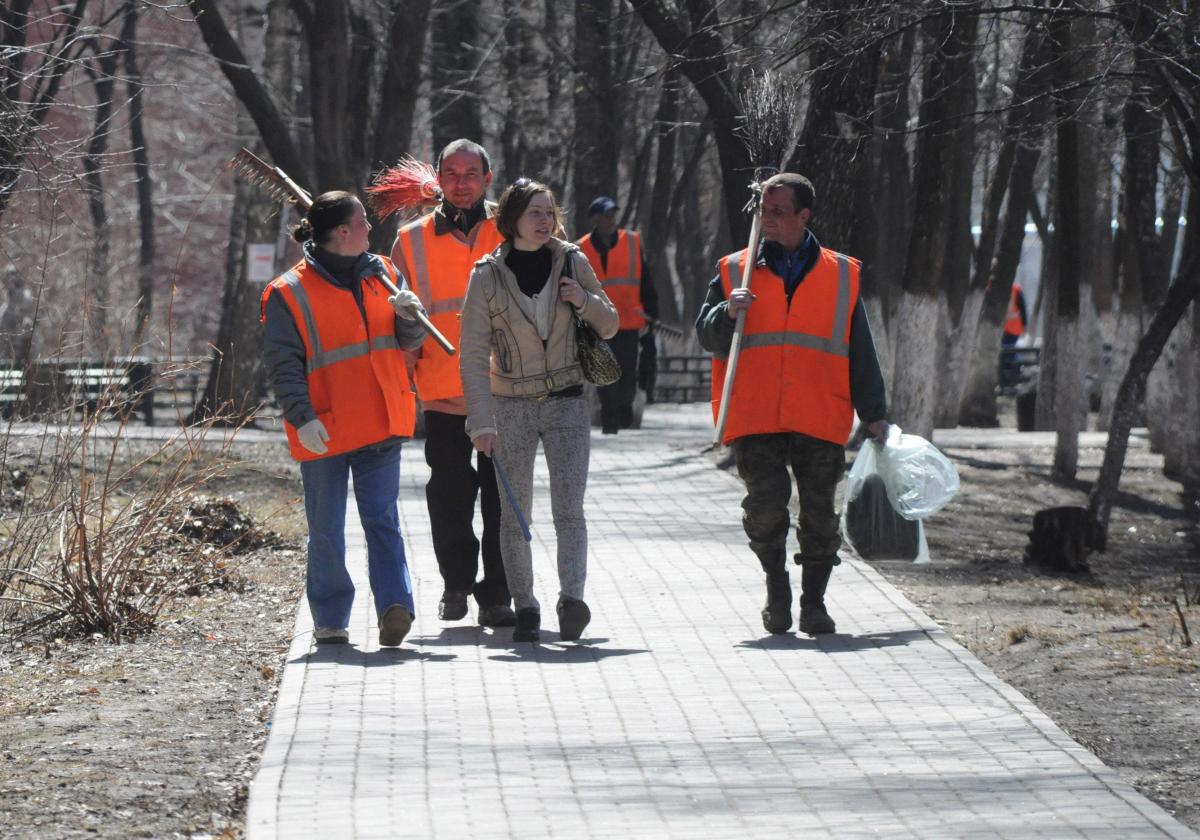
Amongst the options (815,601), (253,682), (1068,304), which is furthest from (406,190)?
(1068,304)

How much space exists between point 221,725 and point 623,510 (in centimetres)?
673

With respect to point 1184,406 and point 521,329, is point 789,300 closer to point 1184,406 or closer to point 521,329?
point 521,329

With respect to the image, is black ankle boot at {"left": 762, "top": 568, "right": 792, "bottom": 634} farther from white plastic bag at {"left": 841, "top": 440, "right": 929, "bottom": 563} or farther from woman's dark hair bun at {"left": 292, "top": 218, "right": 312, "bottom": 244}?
woman's dark hair bun at {"left": 292, "top": 218, "right": 312, "bottom": 244}

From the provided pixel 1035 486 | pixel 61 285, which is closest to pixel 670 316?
pixel 61 285

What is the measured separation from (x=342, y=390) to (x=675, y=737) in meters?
2.15

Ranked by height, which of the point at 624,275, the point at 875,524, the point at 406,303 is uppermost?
the point at 624,275

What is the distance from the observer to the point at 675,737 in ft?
21.3

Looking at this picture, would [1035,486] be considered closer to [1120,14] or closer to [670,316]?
[1120,14]

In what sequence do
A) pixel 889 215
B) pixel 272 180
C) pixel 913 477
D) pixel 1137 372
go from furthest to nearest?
pixel 889 215, pixel 1137 372, pixel 913 477, pixel 272 180

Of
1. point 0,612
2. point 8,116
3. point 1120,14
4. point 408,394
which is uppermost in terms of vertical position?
point 1120,14

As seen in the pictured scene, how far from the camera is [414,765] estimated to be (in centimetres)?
603

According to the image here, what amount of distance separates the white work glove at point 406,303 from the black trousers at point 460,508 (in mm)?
635

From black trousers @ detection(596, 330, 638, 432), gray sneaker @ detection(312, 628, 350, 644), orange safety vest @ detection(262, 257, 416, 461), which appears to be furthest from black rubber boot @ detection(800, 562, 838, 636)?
black trousers @ detection(596, 330, 638, 432)

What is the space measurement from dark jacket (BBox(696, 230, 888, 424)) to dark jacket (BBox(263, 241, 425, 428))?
1.17 m
